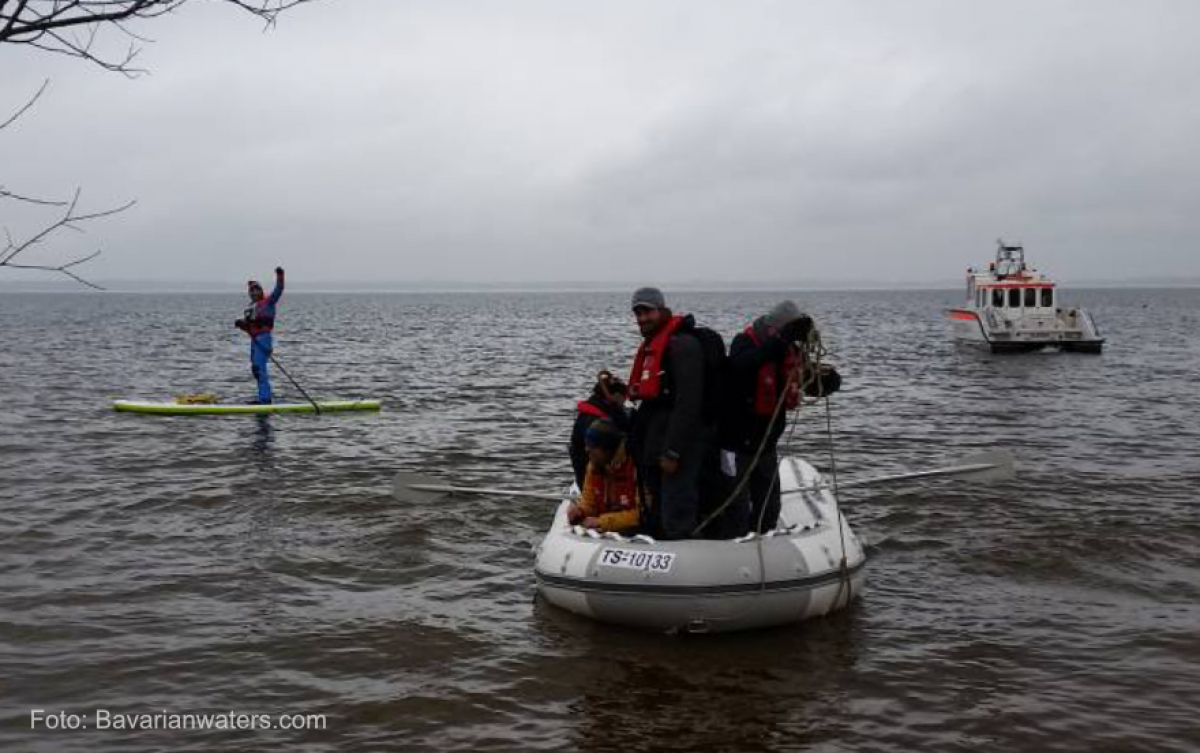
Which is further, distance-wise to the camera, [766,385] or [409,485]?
[409,485]

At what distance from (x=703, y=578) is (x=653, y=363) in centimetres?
160

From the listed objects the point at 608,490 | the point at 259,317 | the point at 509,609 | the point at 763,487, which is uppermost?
the point at 259,317

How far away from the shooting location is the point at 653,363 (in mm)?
7020

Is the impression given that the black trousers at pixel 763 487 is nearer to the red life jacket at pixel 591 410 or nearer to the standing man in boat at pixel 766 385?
the standing man in boat at pixel 766 385

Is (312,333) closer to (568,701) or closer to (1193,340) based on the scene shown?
(1193,340)

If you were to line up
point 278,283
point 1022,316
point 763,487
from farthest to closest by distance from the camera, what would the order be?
point 1022,316, point 278,283, point 763,487

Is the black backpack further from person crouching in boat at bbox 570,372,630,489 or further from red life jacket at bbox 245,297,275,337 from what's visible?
red life jacket at bbox 245,297,275,337

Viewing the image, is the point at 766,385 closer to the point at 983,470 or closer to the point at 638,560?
the point at 638,560

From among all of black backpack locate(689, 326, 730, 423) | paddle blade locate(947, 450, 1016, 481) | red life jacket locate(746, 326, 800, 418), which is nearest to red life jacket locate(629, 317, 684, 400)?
black backpack locate(689, 326, 730, 423)

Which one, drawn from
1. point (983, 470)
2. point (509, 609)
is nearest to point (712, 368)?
point (509, 609)

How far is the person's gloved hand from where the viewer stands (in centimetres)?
680

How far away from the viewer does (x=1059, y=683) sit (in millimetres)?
6484

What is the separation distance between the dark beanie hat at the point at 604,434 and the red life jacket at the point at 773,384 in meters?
1.20

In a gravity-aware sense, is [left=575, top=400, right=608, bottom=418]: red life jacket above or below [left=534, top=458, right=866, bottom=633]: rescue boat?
above
